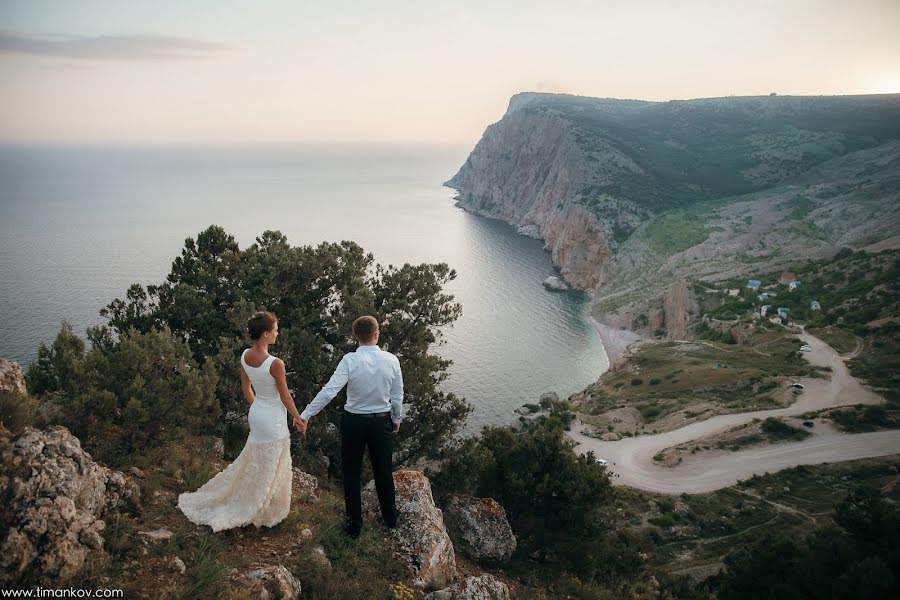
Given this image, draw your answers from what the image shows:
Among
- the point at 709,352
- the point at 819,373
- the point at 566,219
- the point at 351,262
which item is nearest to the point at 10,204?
the point at 566,219

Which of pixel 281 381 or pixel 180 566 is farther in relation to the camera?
pixel 281 381

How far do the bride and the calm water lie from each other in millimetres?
43241

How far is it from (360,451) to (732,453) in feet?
131

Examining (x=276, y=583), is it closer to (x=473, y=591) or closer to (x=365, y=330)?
(x=473, y=591)

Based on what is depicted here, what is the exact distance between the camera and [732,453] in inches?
1512

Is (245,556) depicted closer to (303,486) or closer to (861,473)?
(303,486)

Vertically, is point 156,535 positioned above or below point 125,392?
below

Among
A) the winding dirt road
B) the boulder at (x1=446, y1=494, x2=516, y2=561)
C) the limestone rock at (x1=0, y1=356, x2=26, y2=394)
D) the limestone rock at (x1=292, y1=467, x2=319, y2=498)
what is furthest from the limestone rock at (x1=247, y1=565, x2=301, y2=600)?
the winding dirt road

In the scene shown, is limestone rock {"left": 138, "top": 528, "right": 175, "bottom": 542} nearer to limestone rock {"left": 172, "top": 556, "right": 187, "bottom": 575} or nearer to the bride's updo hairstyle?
limestone rock {"left": 172, "top": 556, "right": 187, "bottom": 575}

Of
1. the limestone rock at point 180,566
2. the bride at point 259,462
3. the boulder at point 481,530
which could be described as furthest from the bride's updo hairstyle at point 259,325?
the boulder at point 481,530

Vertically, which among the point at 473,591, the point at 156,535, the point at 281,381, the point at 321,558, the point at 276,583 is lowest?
the point at 473,591

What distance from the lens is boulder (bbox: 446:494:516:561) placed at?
11625 millimetres

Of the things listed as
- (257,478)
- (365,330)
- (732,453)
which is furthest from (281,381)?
(732,453)

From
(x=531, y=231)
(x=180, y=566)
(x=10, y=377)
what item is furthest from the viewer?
(x=531, y=231)
